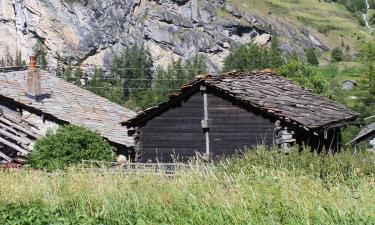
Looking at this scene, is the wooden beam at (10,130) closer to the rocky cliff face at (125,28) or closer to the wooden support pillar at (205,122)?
the wooden support pillar at (205,122)

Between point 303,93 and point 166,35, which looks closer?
point 303,93

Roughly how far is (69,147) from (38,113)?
5.78 metres

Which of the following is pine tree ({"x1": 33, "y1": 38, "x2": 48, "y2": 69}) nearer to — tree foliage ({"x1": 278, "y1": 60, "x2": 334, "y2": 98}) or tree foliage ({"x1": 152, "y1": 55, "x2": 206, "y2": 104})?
tree foliage ({"x1": 152, "y1": 55, "x2": 206, "y2": 104})

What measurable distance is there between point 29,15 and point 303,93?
5420 inches

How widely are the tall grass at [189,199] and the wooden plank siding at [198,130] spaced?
36.8 ft

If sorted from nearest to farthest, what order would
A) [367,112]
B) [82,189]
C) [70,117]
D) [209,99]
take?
[82,189] → [209,99] → [70,117] → [367,112]

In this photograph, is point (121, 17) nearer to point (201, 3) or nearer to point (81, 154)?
point (201, 3)

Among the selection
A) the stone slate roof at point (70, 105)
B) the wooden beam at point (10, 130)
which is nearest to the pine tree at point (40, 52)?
the stone slate roof at point (70, 105)

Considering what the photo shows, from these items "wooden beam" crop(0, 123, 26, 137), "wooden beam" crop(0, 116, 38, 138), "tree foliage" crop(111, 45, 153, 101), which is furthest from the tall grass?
"tree foliage" crop(111, 45, 153, 101)

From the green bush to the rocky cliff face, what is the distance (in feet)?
432

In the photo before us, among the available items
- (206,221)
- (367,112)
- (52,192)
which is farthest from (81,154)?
(367,112)

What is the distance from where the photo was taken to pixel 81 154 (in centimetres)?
2431

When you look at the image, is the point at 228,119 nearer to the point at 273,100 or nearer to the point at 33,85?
the point at 273,100

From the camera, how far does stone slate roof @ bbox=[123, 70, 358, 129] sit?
21.3 m
